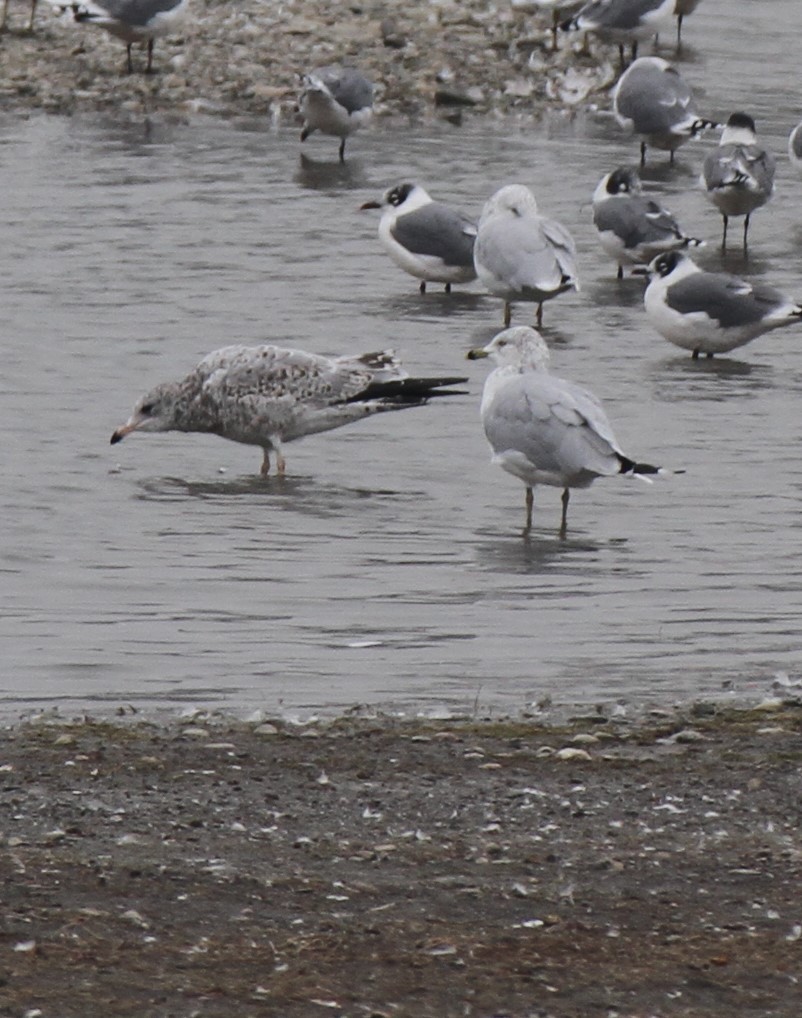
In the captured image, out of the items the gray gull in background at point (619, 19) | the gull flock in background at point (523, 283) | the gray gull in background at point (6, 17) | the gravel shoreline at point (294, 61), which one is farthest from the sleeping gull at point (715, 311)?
the gray gull in background at point (6, 17)

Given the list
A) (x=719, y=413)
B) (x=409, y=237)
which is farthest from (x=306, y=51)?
(x=719, y=413)

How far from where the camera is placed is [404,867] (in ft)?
20.4

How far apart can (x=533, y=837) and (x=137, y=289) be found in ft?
33.5

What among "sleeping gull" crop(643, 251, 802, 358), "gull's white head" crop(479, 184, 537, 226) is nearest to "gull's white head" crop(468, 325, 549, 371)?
"sleeping gull" crop(643, 251, 802, 358)

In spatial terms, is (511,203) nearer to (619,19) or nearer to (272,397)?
(272,397)

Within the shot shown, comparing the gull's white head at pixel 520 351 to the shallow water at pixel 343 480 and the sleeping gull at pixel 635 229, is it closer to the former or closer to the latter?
the shallow water at pixel 343 480

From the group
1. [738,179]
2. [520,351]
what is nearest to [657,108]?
[738,179]

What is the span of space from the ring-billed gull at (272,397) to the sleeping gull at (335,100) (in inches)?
334

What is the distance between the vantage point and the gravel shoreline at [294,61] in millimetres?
22906

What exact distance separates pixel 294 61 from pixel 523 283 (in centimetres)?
902

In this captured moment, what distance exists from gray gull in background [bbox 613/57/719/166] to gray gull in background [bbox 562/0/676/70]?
278 centimetres

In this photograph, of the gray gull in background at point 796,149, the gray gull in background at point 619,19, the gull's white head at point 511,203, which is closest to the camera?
the gull's white head at point 511,203

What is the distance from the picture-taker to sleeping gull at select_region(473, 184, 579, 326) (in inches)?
609

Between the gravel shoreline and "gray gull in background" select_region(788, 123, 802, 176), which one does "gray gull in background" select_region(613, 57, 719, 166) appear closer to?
"gray gull in background" select_region(788, 123, 802, 176)
